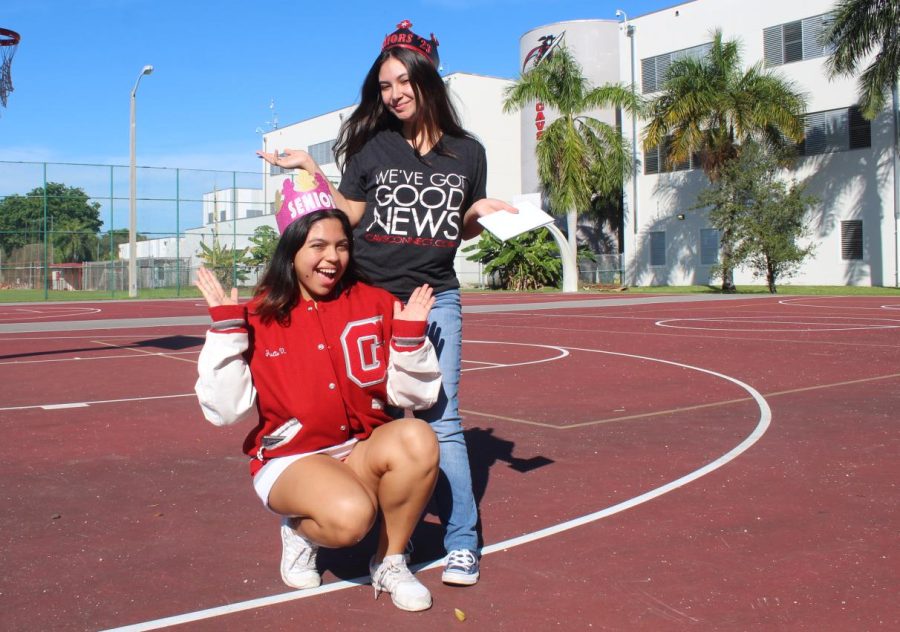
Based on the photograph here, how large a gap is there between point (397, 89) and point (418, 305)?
34.8 inches

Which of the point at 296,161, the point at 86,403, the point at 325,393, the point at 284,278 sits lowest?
the point at 86,403

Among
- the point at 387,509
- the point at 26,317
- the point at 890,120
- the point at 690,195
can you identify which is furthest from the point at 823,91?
the point at 387,509

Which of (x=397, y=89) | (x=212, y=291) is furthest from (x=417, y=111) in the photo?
(x=212, y=291)

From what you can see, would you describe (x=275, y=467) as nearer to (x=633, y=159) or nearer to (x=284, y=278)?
(x=284, y=278)

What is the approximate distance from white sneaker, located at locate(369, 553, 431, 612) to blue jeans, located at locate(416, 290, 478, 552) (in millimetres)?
294

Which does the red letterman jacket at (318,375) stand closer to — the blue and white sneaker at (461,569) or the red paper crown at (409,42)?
the blue and white sneaker at (461,569)

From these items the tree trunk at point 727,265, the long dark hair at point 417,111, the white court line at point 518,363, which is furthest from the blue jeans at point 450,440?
the tree trunk at point 727,265

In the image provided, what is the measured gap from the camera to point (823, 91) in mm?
35438

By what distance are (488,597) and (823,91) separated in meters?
36.3

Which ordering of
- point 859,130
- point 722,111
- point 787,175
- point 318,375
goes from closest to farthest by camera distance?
1. point 318,375
2. point 722,111
3. point 859,130
4. point 787,175

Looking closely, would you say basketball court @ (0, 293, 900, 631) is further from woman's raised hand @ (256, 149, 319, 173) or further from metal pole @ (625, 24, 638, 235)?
metal pole @ (625, 24, 638, 235)

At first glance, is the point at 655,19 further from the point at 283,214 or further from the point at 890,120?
the point at 283,214

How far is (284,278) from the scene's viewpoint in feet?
11.4

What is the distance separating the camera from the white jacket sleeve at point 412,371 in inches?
134
